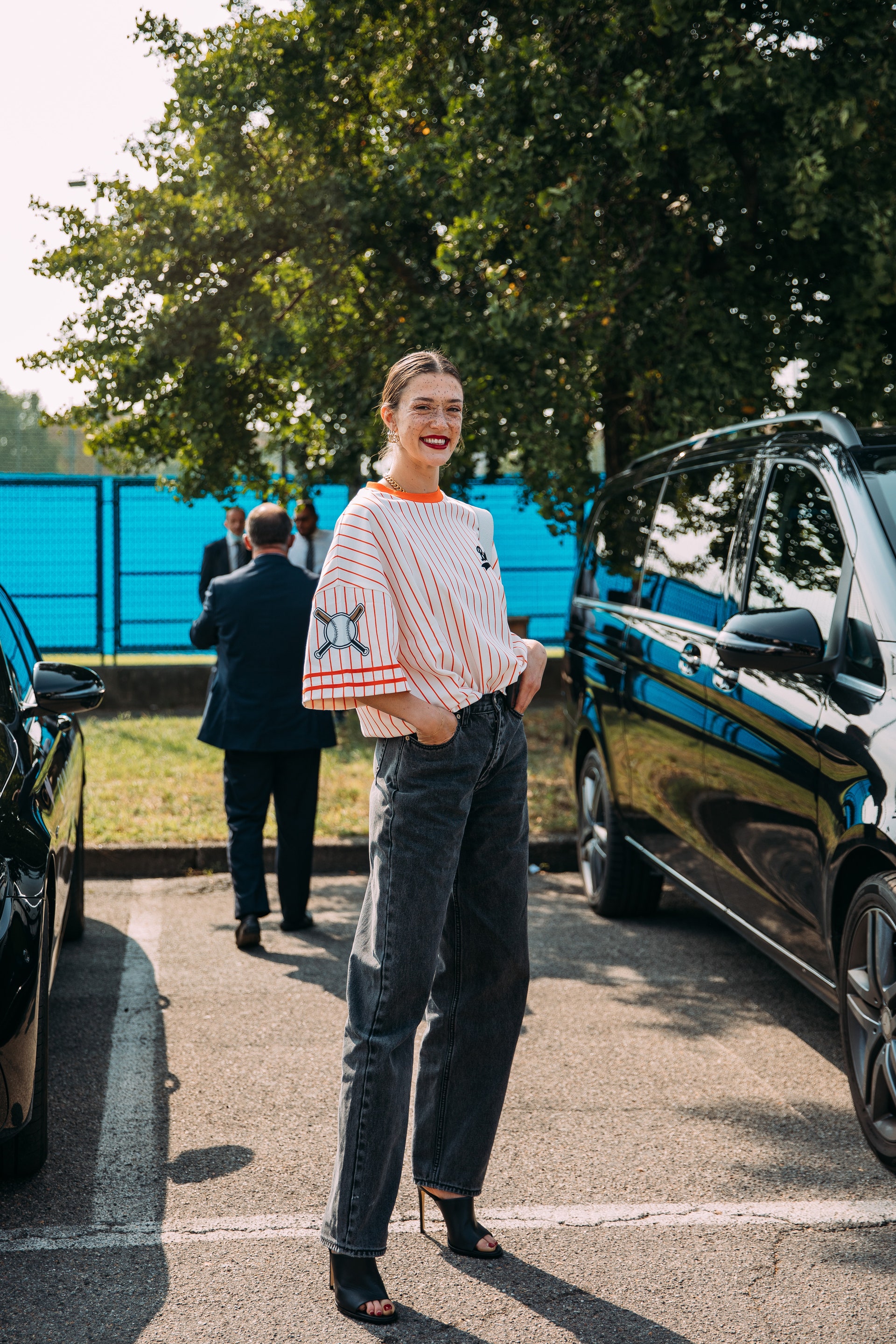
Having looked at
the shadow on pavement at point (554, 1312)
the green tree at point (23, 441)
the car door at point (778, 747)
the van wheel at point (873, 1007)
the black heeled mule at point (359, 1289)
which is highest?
the green tree at point (23, 441)

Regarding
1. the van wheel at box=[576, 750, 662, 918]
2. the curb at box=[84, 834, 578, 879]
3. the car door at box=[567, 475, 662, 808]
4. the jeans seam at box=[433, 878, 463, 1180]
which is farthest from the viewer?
the curb at box=[84, 834, 578, 879]

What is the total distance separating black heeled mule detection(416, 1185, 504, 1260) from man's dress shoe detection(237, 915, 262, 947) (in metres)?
2.71

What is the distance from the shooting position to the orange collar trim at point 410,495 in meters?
2.74

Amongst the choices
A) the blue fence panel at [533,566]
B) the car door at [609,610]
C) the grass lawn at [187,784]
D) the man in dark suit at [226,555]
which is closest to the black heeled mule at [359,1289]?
the car door at [609,610]

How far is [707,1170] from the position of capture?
3.43 m

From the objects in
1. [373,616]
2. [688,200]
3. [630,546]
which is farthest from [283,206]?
[373,616]

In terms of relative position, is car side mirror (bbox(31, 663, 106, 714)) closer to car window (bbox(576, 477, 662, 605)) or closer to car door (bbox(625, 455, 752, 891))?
car door (bbox(625, 455, 752, 891))

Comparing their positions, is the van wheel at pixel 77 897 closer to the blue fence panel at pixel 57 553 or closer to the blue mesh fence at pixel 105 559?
the blue mesh fence at pixel 105 559

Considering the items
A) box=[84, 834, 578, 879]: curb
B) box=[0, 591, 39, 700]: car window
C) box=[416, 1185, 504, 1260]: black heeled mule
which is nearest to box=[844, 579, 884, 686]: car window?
box=[416, 1185, 504, 1260]: black heeled mule

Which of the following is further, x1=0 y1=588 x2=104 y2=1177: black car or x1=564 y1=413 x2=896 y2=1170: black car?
x1=564 y1=413 x2=896 y2=1170: black car

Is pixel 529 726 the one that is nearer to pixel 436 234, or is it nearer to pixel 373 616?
pixel 436 234

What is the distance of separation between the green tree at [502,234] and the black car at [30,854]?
13.0 ft

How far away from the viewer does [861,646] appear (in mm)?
3547

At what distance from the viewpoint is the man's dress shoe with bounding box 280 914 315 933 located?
19.5 ft
